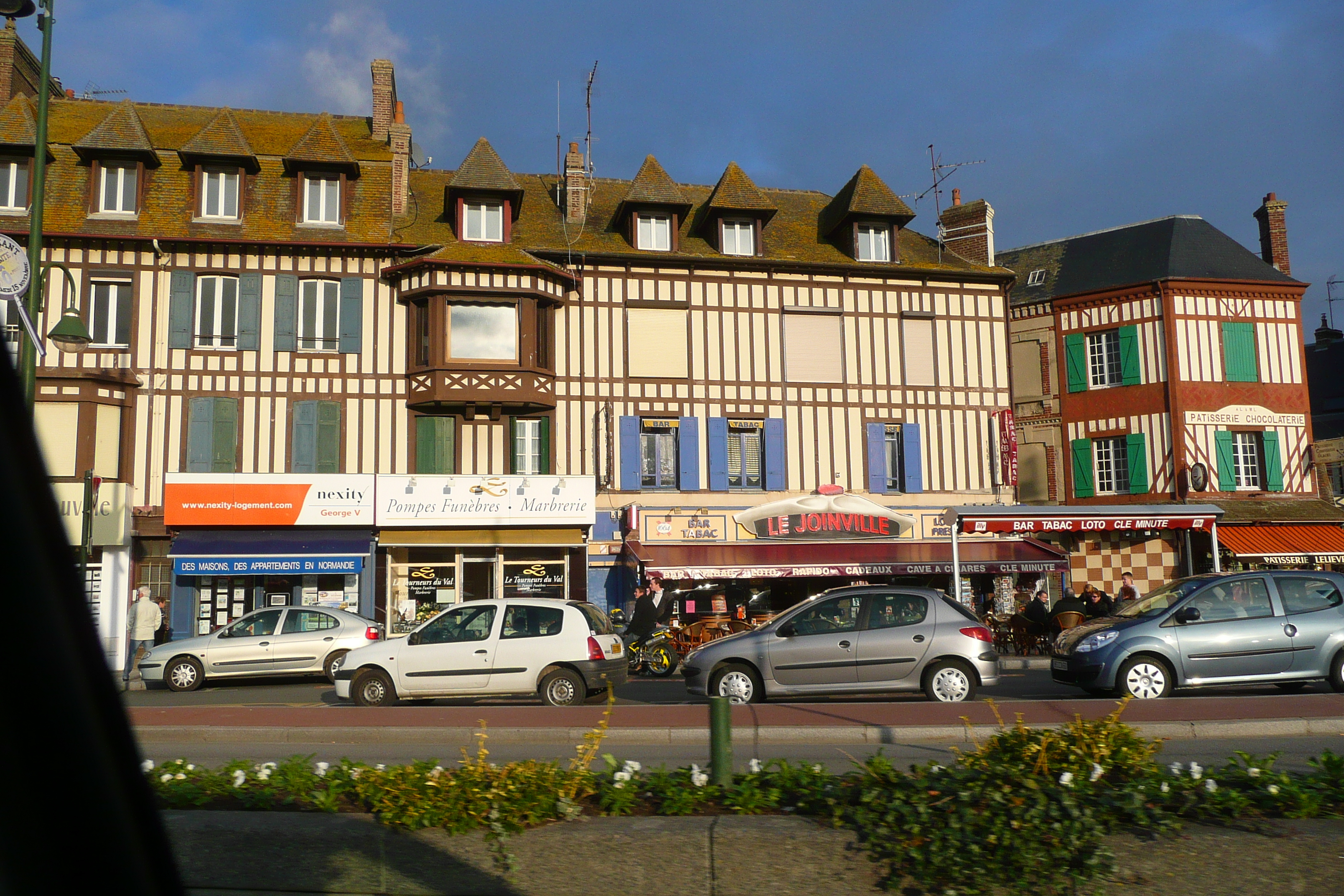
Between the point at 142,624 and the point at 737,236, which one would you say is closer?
the point at 142,624

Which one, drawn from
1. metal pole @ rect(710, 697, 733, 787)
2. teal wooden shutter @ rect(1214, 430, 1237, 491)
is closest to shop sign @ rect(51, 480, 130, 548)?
metal pole @ rect(710, 697, 733, 787)

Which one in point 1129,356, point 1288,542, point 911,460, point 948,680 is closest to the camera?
point 948,680

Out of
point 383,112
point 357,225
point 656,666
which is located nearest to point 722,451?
point 656,666

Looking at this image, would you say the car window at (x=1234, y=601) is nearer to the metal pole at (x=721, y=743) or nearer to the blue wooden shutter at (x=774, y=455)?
the metal pole at (x=721, y=743)

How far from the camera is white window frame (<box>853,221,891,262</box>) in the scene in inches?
1050

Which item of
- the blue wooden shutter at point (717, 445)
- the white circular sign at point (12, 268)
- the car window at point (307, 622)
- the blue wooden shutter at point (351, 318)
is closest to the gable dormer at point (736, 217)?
the blue wooden shutter at point (717, 445)

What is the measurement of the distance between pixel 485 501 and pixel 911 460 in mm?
10465

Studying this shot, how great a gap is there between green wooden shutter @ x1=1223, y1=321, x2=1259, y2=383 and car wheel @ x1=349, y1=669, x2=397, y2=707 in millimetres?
23295

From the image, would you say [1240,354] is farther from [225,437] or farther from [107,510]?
[107,510]

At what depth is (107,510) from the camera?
22.0 metres

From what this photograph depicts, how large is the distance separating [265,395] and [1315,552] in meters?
25.0

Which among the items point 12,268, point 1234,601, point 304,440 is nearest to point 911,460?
point 1234,601

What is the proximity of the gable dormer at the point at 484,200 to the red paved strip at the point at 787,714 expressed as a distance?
14.9 metres

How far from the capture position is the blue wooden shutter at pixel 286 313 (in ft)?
76.7
